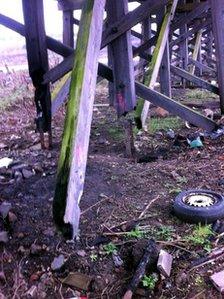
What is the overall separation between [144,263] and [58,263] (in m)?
0.52

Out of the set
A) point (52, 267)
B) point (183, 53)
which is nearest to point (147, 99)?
point (52, 267)

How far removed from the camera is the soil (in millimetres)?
2426

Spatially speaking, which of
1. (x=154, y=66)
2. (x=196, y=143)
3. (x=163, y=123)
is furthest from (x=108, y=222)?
(x=163, y=123)

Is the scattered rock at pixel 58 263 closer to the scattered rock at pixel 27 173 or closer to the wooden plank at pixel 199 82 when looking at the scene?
the scattered rock at pixel 27 173

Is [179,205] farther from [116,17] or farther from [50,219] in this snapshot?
[116,17]

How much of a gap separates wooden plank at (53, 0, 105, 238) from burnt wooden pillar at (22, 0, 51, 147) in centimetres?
180

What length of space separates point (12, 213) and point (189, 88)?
7019 millimetres

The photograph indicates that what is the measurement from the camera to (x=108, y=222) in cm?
296

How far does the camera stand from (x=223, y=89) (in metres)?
5.45

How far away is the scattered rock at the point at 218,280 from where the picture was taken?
233 centimetres

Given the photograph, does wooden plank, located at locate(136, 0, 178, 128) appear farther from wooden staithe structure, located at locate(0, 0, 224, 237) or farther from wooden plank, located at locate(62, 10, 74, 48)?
wooden plank, located at locate(62, 10, 74, 48)

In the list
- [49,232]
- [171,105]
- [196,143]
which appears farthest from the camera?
[196,143]

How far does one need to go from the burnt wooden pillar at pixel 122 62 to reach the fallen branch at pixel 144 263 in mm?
1953

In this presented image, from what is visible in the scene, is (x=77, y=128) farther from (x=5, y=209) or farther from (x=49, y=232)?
(x=5, y=209)
